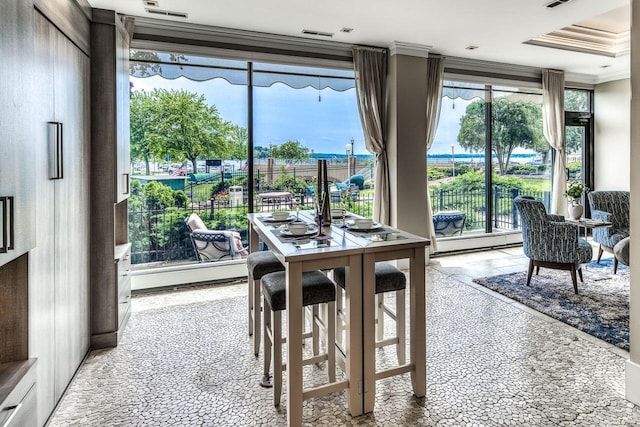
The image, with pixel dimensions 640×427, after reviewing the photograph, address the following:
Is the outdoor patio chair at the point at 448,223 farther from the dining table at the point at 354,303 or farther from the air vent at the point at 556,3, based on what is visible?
the dining table at the point at 354,303

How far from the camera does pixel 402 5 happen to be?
3682 mm

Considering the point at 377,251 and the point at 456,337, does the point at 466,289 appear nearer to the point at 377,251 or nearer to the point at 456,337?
the point at 456,337

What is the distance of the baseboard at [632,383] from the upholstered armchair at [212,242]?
12.5ft

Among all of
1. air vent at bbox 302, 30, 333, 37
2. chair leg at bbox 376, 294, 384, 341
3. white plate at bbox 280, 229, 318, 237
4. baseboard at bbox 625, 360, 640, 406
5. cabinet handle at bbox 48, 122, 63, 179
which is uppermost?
air vent at bbox 302, 30, 333, 37

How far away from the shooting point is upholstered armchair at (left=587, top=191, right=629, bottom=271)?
5.00 metres

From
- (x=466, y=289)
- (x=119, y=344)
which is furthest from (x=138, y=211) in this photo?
(x=466, y=289)

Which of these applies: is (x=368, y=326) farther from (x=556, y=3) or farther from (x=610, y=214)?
(x=610, y=214)

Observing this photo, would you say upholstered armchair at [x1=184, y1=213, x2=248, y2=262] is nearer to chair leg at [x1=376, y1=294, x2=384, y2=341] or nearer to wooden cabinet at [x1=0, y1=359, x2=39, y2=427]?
chair leg at [x1=376, y1=294, x2=384, y2=341]

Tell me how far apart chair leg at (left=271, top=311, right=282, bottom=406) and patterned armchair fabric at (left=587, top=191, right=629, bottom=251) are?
16.0 feet

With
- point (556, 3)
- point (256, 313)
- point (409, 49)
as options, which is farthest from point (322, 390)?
point (409, 49)

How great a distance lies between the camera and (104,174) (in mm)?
2893

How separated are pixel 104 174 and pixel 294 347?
2055mm

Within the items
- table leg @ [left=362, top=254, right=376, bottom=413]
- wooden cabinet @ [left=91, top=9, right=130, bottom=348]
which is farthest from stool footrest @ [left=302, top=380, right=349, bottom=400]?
wooden cabinet @ [left=91, top=9, right=130, bottom=348]

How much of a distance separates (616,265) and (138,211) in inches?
230
